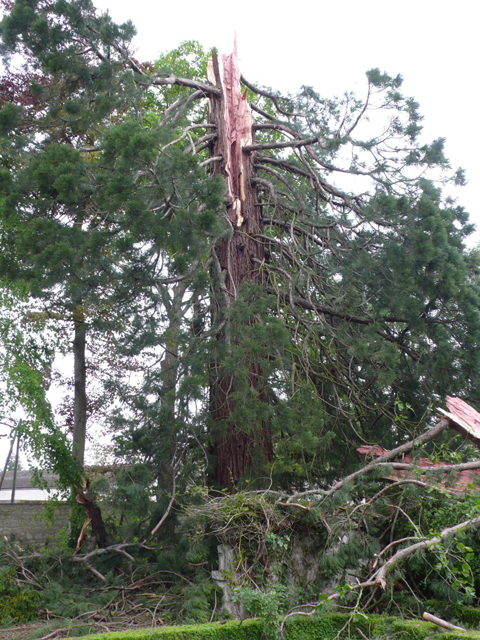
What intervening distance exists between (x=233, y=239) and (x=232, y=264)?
36cm

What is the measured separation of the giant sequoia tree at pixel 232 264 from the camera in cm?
620

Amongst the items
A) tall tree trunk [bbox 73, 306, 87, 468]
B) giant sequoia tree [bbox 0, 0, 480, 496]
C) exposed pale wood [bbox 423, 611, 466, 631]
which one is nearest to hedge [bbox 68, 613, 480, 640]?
exposed pale wood [bbox 423, 611, 466, 631]

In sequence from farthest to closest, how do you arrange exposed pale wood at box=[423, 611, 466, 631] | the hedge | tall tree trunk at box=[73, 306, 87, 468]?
tall tree trunk at box=[73, 306, 87, 468]
the hedge
exposed pale wood at box=[423, 611, 466, 631]

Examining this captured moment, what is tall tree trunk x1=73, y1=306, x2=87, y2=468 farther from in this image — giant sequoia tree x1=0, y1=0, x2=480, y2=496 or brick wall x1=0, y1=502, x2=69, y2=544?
giant sequoia tree x1=0, y1=0, x2=480, y2=496

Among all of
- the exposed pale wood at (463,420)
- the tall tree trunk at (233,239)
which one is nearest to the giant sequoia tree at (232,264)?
the tall tree trunk at (233,239)

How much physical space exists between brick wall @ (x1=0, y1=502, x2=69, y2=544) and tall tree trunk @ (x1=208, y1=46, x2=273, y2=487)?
4.69 m

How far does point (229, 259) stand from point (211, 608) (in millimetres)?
4427

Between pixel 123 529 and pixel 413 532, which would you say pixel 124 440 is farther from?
pixel 413 532

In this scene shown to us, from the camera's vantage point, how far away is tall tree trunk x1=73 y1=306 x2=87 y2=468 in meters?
11.8

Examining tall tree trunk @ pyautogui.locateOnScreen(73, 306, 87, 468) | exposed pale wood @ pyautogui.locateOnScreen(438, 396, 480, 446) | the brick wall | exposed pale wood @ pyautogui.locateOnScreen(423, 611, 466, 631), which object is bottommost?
exposed pale wood @ pyautogui.locateOnScreen(423, 611, 466, 631)

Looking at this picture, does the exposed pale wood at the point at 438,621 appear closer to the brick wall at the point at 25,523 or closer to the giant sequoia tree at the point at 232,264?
the giant sequoia tree at the point at 232,264

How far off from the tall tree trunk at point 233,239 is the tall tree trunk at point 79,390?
166 inches

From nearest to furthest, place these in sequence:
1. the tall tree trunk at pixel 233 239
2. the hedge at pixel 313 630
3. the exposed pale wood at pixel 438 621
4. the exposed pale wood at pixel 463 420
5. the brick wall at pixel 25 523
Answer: the exposed pale wood at pixel 438 621 → the hedge at pixel 313 630 → the exposed pale wood at pixel 463 420 → the tall tree trunk at pixel 233 239 → the brick wall at pixel 25 523

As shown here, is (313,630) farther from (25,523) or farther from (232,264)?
(25,523)
